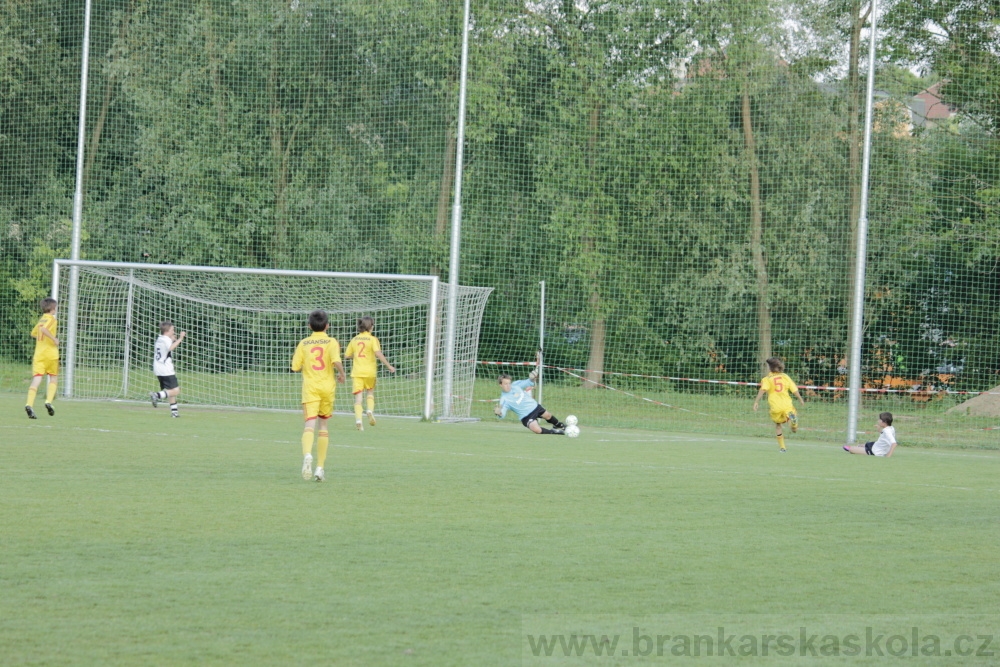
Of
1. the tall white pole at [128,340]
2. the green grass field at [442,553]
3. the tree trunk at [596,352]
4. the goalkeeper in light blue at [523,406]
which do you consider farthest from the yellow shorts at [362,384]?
the tree trunk at [596,352]

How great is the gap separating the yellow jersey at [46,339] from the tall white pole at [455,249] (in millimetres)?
6839

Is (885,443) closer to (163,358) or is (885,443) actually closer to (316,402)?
(316,402)

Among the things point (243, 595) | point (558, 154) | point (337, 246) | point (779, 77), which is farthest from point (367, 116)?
point (243, 595)

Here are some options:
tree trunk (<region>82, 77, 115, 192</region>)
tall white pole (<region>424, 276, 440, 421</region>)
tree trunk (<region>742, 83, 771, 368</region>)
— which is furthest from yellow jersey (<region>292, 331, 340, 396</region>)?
tree trunk (<region>82, 77, 115, 192</region>)

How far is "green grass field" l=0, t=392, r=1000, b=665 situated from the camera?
5406 millimetres

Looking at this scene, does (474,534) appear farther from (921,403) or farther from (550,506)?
(921,403)

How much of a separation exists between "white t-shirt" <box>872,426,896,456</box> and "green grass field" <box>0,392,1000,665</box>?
303 centimetres

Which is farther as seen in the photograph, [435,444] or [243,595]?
[435,444]

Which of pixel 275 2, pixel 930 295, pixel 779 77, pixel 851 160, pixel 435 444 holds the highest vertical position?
pixel 275 2

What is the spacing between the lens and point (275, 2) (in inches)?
1159

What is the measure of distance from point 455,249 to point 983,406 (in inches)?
454

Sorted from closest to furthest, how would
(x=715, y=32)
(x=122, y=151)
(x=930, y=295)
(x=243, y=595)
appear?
(x=243, y=595) < (x=930, y=295) < (x=715, y=32) < (x=122, y=151)

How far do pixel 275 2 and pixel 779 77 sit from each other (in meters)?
12.1

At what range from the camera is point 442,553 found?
7504 millimetres
